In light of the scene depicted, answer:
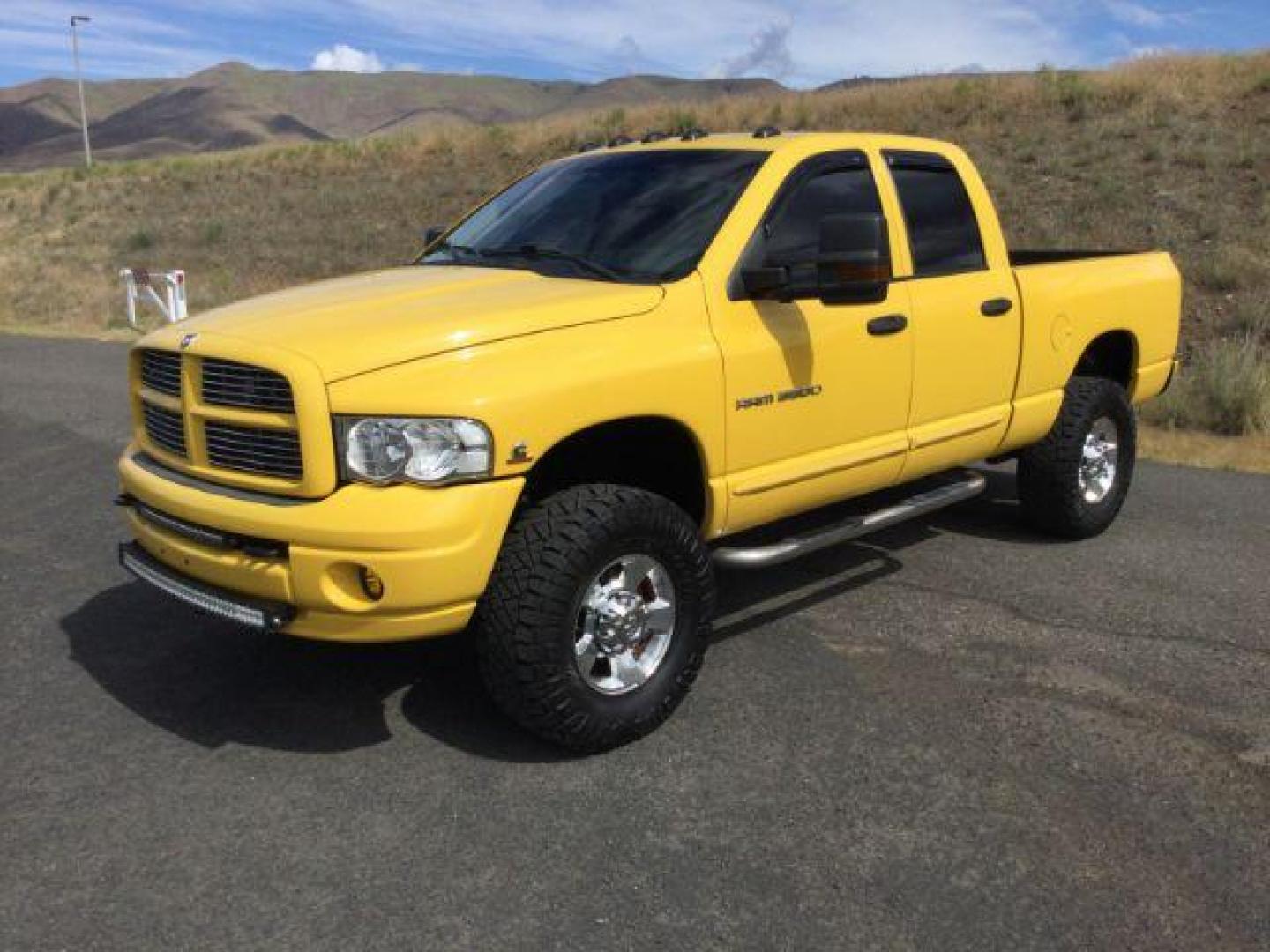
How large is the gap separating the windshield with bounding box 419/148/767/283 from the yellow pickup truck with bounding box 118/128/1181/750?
0.05 feet

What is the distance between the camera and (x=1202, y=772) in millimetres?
3652

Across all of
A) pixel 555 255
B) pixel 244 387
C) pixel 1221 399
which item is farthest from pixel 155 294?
pixel 244 387

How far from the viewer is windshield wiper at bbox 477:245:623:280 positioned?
419 cm

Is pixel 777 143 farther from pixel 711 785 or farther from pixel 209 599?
pixel 209 599

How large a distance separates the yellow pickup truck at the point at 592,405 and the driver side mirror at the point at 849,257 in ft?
0.04

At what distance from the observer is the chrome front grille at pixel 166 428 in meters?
3.84

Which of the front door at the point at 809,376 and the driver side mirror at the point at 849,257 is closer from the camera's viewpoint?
the driver side mirror at the point at 849,257

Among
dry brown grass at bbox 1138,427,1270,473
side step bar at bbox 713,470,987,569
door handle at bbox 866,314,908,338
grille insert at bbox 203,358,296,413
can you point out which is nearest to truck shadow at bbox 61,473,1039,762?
side step bar at bbox 713,470,987,569

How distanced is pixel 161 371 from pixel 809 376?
7.61 ft

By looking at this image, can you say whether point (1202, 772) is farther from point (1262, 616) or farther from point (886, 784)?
point (1262, 616)

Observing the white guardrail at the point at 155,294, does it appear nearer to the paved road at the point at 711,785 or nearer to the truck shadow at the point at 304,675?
the paved road at the point at 711,785

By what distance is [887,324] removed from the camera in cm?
464

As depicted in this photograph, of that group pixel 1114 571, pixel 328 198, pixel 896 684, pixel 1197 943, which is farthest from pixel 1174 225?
pixel 328 198

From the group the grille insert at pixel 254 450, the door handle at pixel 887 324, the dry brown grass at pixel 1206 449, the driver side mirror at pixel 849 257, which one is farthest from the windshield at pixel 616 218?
the dry brown grass at pixel 1206 449
